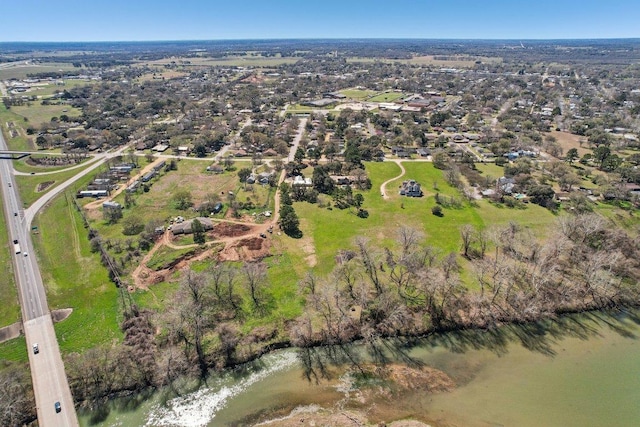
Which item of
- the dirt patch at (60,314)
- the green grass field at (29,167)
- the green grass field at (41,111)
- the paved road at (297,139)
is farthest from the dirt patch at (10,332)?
the green grass field at (41,111)

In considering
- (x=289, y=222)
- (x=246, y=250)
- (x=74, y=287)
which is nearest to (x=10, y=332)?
(x=74, y=287)

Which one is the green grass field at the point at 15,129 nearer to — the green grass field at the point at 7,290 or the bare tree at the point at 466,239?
the green grass field at the point at 7,290

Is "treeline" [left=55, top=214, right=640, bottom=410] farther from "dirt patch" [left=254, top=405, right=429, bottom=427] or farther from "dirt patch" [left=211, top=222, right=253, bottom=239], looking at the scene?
"dirt patch" [left=211, top=222, right=253, bottom=239]

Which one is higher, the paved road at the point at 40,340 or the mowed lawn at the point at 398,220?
the mowed lawn at the point at 398,220

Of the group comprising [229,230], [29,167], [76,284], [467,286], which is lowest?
[76,284]

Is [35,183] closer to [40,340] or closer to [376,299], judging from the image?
[40,340]

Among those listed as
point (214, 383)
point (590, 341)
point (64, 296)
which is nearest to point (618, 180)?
point (590, 341)
